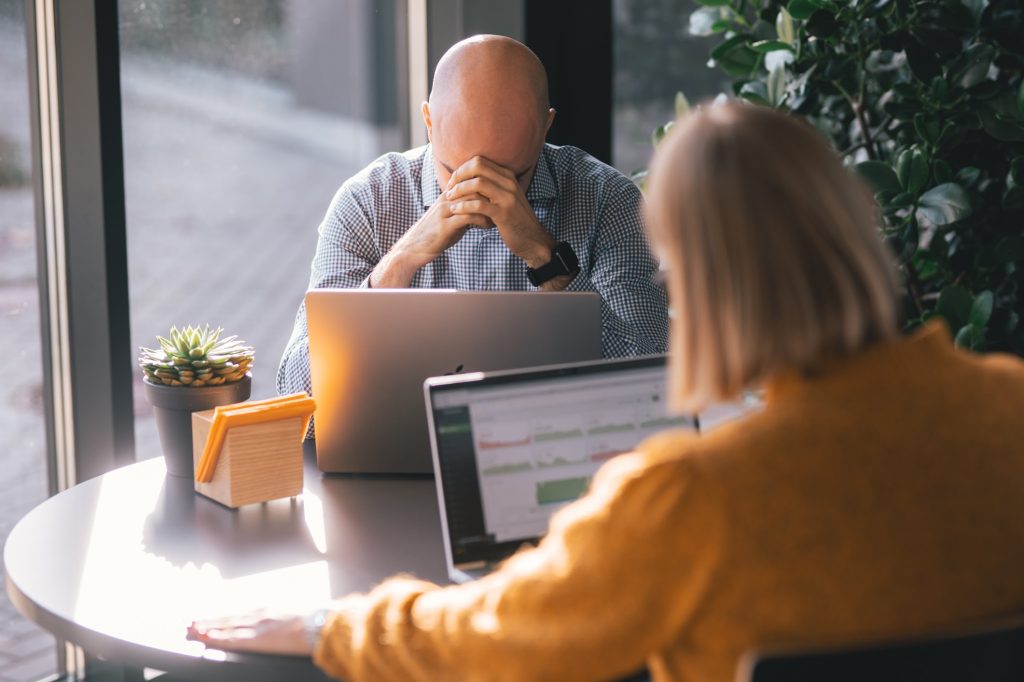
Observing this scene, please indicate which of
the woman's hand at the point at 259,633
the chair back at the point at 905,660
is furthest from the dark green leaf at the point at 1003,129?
the woman's hand at the point at 259,633

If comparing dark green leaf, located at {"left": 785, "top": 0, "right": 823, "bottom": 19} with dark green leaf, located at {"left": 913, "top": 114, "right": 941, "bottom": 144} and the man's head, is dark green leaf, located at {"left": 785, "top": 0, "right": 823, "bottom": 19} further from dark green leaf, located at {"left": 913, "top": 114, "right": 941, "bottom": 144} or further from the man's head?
the man's head

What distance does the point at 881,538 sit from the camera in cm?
91

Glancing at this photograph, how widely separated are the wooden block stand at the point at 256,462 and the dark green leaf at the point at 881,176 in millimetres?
1714

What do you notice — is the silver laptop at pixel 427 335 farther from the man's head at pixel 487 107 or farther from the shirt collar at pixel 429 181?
the shirt collar at pixel 429 181

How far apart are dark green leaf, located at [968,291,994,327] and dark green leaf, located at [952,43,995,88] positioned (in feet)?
1.76

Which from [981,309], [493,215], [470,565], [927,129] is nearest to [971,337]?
[981,309]

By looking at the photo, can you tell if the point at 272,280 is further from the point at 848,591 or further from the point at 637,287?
the point at 848,591

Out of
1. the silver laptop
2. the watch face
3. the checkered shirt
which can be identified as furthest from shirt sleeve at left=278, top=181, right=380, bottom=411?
the silver laptop

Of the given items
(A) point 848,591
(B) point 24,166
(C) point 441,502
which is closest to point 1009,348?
(C) point 441,502

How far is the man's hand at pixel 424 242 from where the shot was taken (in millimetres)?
2172

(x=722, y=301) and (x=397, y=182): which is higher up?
(x=397, y=182)

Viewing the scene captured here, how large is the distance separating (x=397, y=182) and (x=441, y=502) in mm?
1247

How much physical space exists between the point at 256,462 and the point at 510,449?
1.56 ft

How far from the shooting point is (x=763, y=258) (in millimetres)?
941
